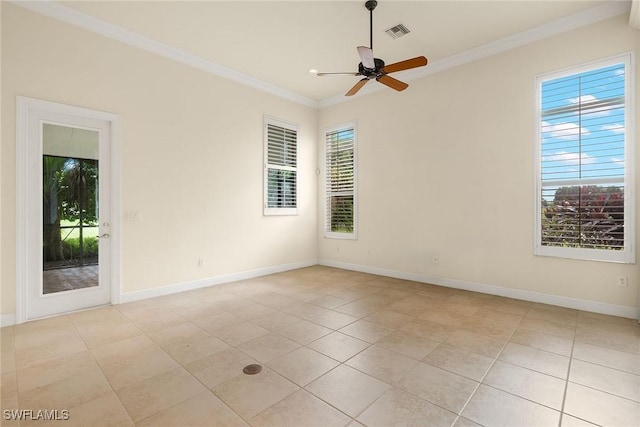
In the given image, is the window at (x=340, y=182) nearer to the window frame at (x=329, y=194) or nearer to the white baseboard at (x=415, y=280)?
the window frame at (x=329, y=194)

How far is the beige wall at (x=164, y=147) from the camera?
3.35 meters

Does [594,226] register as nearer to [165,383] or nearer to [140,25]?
[165,383]

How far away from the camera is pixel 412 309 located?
383cm

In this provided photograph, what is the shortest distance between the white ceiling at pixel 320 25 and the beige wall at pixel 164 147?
462mm

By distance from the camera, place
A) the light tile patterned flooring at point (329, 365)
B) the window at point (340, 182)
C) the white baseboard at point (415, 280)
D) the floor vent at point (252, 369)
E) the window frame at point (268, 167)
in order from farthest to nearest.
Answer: the window at point (340, 182) → the window frame at point (268, 167) → the white baseboard at point (415, 280) → the floor vent at point (252, 369) → the light tile patterned flooring at point (329, 365)

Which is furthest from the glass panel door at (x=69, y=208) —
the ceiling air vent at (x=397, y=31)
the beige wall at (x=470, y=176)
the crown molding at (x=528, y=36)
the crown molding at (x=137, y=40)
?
the crown molding at (x=528, y=36)

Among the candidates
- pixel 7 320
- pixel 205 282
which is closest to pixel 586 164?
pixel 205 282

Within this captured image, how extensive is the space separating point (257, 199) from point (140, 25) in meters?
3.03

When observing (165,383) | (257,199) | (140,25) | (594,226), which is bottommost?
(165,383)

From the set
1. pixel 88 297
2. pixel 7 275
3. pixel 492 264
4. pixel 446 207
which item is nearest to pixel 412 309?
pixel 492 264

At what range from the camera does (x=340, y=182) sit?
6.45 meters

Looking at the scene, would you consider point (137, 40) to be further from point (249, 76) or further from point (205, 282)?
point (205, 282)

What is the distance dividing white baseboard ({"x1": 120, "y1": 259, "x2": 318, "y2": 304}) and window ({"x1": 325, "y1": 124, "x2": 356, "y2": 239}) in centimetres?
108

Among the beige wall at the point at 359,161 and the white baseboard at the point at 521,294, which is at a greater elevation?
the beige wall at the point at 359,161
